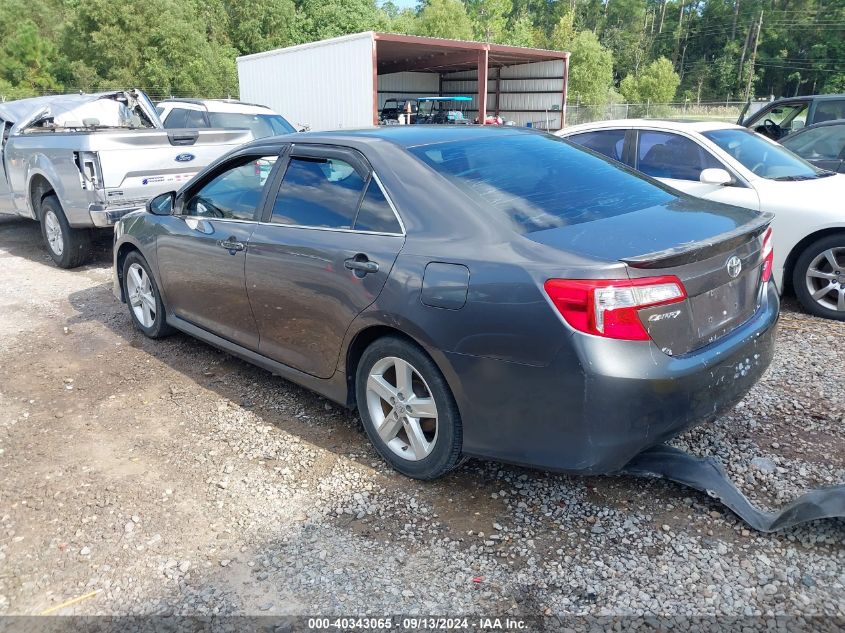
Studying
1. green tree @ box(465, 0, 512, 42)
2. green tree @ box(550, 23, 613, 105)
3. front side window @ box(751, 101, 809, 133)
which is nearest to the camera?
front side window @ box(751, 101, 809, 133)

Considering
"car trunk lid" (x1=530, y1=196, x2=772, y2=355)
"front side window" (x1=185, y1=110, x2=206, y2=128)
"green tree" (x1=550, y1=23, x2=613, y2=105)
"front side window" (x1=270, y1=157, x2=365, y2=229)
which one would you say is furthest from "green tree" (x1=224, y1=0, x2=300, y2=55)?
"car trunk lid" (x1=530, y1=196, x2=772, y2=355)

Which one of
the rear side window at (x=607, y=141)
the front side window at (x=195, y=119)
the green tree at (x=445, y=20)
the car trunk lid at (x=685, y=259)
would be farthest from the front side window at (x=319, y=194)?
the green tree at (x=445, y=20)

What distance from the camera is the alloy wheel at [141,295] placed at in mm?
5242

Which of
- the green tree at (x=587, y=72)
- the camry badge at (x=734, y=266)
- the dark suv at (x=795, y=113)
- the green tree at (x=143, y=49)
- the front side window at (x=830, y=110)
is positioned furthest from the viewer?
the green tree at (x=587, y=72)

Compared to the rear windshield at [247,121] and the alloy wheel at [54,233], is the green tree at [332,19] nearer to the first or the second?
the rear windshield at [247,121]

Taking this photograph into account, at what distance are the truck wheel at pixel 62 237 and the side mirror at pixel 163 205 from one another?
320 centimetres

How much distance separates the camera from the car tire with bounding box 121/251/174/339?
5.12 metres

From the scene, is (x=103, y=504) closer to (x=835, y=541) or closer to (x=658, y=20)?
(x=835, y=541)

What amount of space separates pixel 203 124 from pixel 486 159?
30.1 ft

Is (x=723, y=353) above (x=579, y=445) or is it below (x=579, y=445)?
above

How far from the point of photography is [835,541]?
271 centimetres

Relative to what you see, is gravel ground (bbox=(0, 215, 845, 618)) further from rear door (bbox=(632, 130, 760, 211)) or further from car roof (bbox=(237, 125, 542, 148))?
rear door (bbox=(632, 130, 760, 211))

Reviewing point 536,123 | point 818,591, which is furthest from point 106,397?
point 536,123

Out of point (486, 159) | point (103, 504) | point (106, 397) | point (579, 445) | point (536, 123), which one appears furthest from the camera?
point (536, 123)
